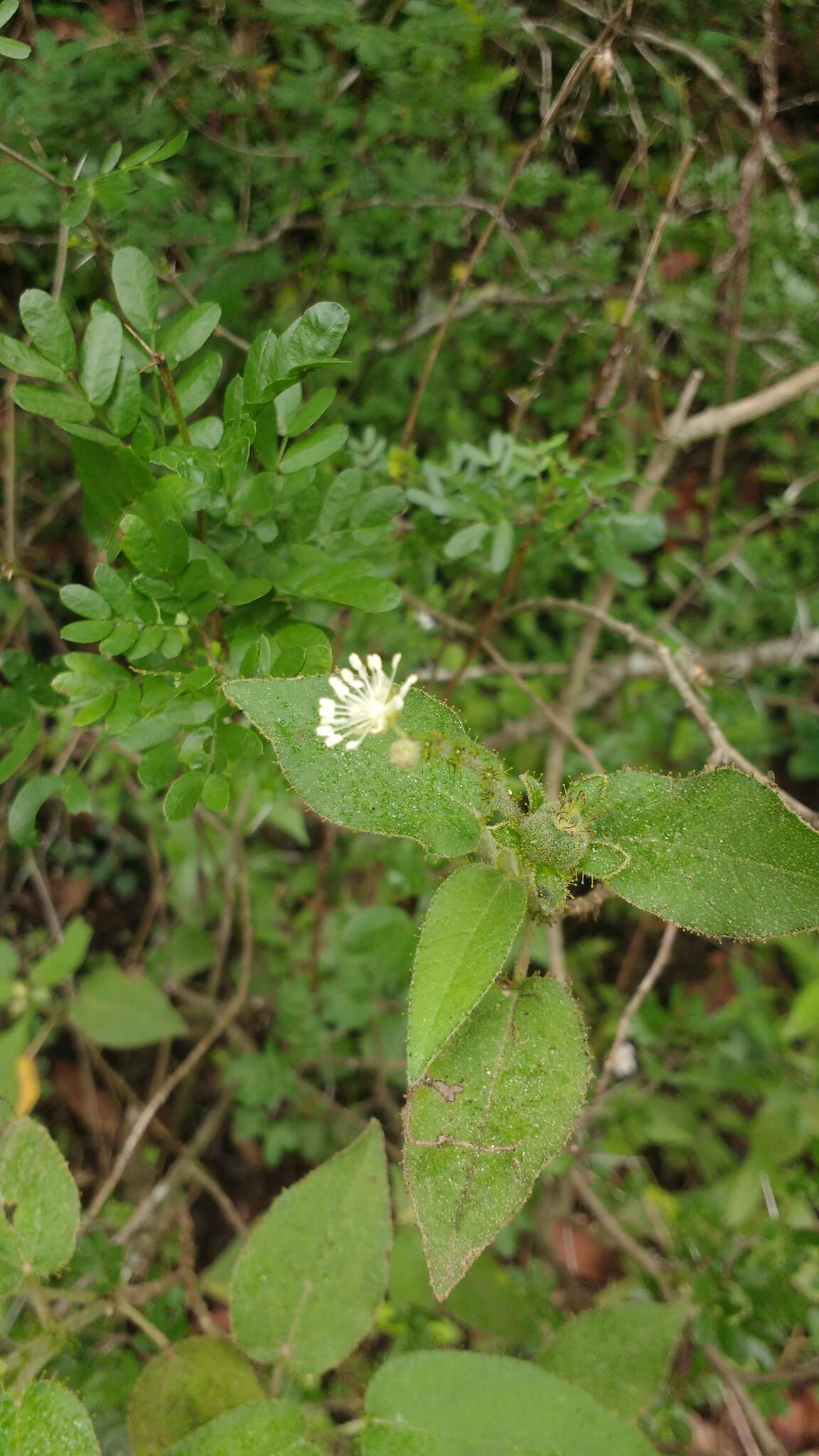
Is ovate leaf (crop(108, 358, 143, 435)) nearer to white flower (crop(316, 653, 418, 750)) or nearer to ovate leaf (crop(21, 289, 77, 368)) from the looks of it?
Result: ovate leaf (crop(21, 289, 77, 368))

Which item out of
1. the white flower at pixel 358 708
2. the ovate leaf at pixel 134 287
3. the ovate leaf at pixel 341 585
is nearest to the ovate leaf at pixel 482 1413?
the white flower at pixel 358 708

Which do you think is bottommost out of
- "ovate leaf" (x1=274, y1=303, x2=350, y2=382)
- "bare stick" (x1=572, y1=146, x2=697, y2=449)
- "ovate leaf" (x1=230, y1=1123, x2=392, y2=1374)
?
"ovate leaf" (x1=230, y1=1123, x2=392, y2=1374)

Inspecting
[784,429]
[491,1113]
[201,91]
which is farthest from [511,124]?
[491,1113]

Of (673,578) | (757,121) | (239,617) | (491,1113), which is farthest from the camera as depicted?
(673,578)

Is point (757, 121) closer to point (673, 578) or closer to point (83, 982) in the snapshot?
point (673, 578)

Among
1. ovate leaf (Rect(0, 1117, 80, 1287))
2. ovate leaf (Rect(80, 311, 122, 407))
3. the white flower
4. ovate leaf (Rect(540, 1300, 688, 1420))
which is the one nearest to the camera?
the white flower

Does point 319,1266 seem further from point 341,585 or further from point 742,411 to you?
point 742,411

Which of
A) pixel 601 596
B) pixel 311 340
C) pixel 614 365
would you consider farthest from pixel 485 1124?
pixel 601 596

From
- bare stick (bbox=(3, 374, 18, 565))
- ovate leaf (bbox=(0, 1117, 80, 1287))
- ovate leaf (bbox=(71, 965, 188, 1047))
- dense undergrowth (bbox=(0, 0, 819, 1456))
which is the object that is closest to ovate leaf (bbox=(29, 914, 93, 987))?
dense undergrowth (bbox=(0, 0, 819, 1456))
